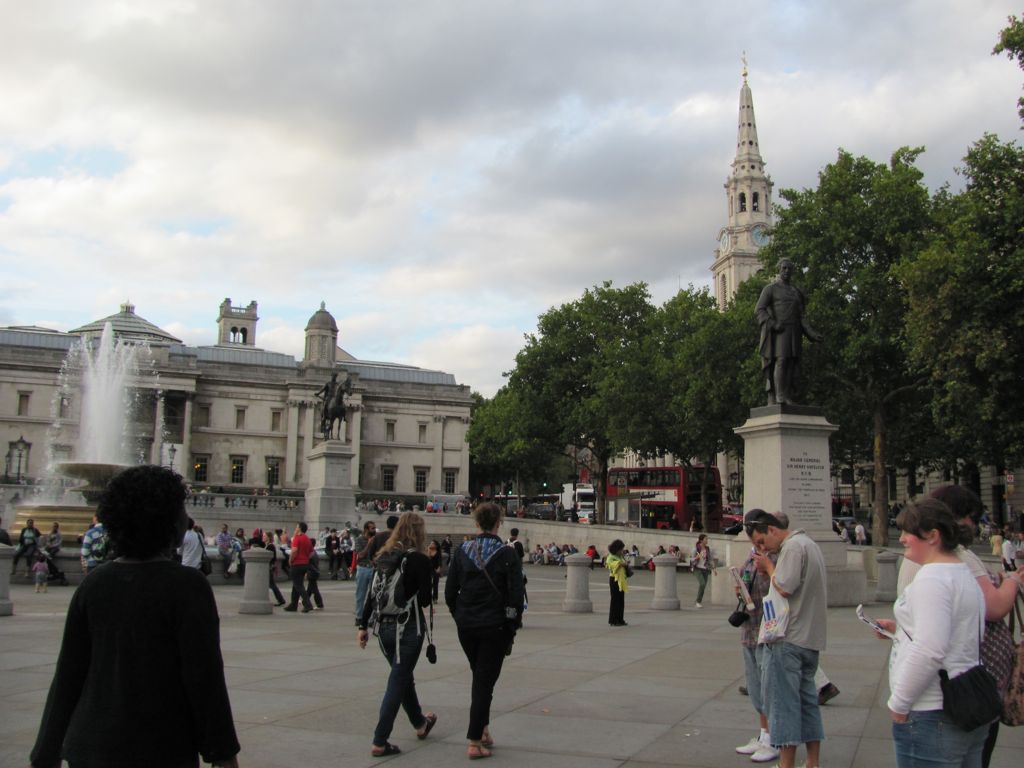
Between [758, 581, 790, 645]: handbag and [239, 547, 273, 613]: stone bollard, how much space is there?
532 inches

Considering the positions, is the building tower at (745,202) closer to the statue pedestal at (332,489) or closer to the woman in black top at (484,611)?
the statue pedestal at (332,489)

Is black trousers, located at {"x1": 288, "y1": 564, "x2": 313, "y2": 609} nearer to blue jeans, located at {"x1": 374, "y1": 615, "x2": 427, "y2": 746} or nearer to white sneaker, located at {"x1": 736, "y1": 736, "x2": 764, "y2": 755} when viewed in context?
blue jeans, located at {"x1": 374, "y1": 615, "x2": 427, "y2": 746}

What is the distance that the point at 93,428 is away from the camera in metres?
55.1

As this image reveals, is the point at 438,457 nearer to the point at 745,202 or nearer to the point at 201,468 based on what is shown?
the point at 201,468

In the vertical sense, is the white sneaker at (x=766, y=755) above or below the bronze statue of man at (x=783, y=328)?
below

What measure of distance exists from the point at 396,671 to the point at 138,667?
3.97 m

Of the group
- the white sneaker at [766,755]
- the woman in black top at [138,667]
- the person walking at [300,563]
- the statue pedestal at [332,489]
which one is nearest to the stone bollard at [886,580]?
the person walking at [300,563]

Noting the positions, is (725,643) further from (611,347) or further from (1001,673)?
(611,347)

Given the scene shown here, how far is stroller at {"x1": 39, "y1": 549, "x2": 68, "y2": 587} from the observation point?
23109mm

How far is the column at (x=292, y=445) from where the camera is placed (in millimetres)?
89000

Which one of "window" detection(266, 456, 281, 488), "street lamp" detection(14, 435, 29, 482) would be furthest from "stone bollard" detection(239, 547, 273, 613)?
"window" detection(266, 456, 281, 488)

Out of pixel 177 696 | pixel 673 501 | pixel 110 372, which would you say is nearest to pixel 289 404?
pixel 110 372

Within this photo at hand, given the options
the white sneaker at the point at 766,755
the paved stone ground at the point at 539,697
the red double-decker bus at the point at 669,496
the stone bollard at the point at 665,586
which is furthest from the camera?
the red double-decker bus at the point at 669,496

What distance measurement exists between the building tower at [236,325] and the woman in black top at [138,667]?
11617 cm
